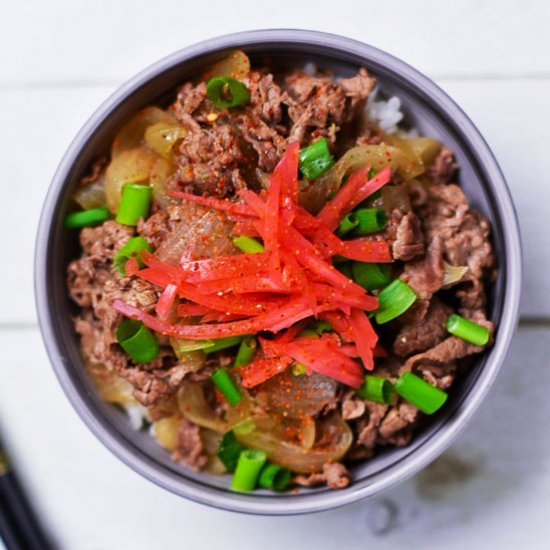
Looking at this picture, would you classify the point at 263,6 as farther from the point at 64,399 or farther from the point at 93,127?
the point at 64,399

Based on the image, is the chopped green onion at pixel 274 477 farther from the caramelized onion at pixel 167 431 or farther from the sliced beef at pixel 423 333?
the sliced beef at pixel 423 333

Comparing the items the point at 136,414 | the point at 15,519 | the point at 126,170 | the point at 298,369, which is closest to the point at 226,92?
the point at 126,170

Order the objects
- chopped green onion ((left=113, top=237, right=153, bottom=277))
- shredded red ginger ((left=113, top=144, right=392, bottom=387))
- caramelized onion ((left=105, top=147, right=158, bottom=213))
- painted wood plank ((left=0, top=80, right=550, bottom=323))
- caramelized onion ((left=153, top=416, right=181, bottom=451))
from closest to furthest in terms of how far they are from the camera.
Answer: shredded red ginger ((left=113, top=144, right=392, bottom=387)) → chopped green onion ((left=113, top=237, right=153, bottom=277)) → caramelized onion ((left=105, top=147, right=158, bottom=213)) → caramelized onion ((left=153, top=416, right=181, bottom=451)) → painted wood plank ((left=0, top=80, right=550, bottom=323))

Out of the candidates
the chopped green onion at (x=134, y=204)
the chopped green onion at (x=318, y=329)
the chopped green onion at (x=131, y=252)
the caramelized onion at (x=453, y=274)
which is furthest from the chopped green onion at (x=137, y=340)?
the caramelized onion at (x=453, y=274)

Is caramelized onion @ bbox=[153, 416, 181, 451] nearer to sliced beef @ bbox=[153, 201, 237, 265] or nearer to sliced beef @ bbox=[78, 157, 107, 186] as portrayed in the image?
sliced beef @ bbox=[153, 201, 237, 265]

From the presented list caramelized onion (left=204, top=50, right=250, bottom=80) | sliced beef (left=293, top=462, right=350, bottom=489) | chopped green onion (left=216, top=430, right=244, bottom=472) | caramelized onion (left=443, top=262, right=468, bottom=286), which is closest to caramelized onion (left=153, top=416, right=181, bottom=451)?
chopped green onion (left=216, top=430, right=244, bottom=472)

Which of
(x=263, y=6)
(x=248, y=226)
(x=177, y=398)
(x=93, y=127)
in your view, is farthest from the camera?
(x=263, y=6)

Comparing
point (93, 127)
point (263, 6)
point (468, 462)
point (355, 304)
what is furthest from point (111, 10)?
point (468, 462)

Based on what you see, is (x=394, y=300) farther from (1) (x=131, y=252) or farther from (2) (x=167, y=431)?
(2) (x=167, y=431)
